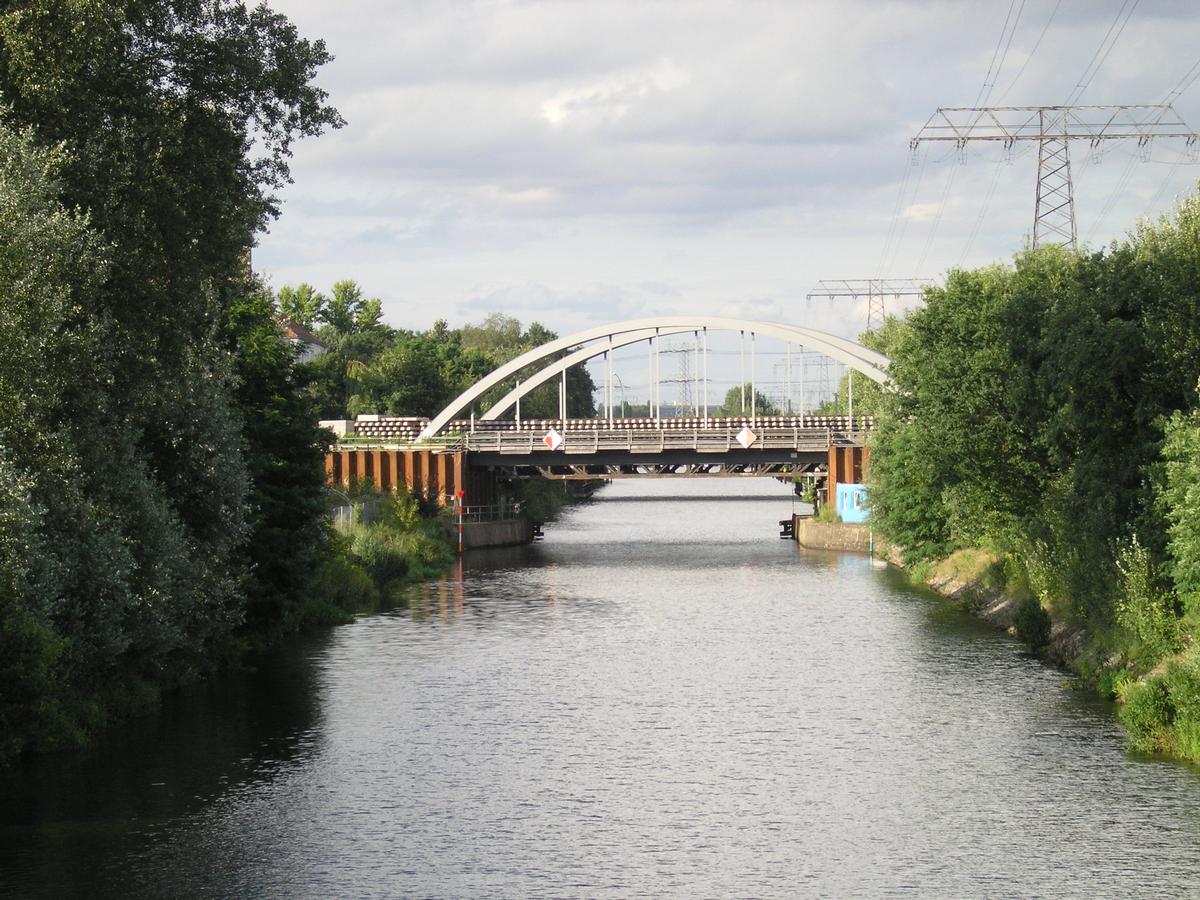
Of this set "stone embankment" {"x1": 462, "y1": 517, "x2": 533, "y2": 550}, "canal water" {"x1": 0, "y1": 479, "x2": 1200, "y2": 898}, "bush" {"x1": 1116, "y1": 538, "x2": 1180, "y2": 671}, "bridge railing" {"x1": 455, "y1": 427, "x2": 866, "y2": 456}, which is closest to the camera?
"canal water" {"x1": 0, "y1": 479, "x2": 1200, "y2": 898}

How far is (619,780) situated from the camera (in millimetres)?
28781

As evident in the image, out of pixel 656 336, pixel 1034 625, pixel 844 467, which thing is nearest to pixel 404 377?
pixel 656 336

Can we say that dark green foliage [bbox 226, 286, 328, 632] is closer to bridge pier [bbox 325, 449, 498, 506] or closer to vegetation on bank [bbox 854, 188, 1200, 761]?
vegetation on bank [bbox 854, 188, 1200, 761]

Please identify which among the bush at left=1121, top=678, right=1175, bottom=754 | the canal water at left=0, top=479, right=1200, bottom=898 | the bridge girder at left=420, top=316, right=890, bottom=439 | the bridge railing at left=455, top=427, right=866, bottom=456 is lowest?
the canal water at left=0, top=479, right=1200, bottom=898

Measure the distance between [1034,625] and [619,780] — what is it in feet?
61.8

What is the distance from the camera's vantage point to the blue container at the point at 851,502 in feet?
284

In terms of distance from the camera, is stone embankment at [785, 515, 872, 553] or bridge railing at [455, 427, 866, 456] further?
bridge railing at [455, 427, 866, 456]

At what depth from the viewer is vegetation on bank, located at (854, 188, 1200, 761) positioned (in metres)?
31.2

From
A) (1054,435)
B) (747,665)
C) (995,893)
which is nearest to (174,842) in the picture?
(995,893)

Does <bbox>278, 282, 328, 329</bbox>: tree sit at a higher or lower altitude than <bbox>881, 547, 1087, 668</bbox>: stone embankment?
higher

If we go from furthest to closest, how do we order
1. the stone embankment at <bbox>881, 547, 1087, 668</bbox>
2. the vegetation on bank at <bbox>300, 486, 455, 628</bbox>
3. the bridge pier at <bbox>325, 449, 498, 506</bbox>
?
the bridge pier at <bbox>325, 449, 498, 506</bbox>, the vegetation on bank at <bbox>300, 486, 455, 628</bbox>, the stone embankment at <bbox>881, 547, 1087, 668</bbox>

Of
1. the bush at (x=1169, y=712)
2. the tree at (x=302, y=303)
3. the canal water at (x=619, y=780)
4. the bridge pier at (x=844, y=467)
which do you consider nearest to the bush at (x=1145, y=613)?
the canal water at (x=619, y=780)

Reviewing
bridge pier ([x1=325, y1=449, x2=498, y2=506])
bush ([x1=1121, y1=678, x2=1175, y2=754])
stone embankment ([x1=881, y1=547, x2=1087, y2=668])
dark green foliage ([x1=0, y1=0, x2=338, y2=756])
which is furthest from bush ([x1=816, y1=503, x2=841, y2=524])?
bush ([x1=1121, y1=678, x2=1175, y2=754])

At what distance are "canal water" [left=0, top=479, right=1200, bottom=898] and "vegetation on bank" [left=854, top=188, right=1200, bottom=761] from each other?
188 cm
